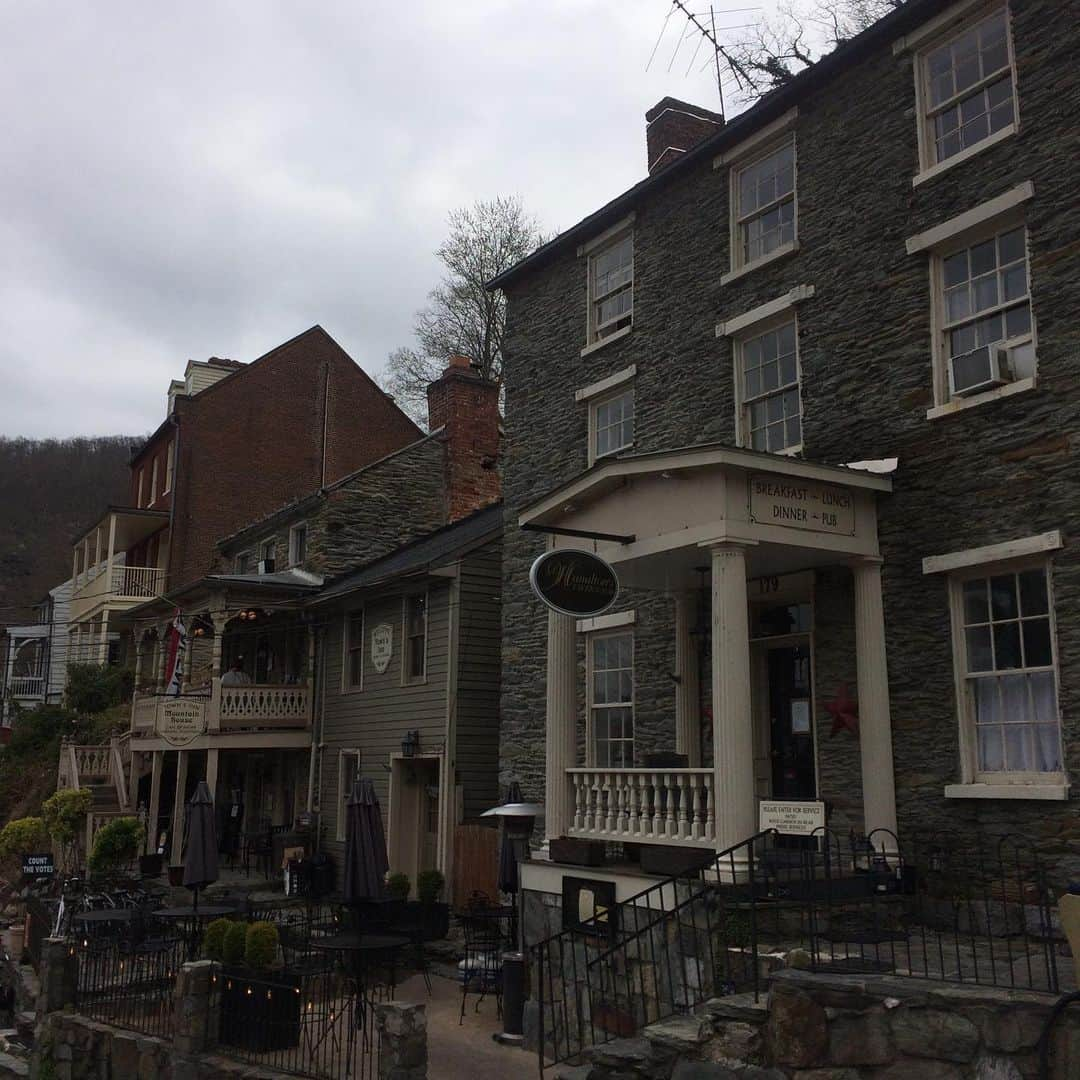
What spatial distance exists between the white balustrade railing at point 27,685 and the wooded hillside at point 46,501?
1948 cm

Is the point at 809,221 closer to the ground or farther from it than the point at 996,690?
farther from it

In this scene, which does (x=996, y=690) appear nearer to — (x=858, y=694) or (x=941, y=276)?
(x=858, y=694)

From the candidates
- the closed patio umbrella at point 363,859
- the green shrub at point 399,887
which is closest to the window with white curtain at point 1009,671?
the closed patio umbrella at point 363,859

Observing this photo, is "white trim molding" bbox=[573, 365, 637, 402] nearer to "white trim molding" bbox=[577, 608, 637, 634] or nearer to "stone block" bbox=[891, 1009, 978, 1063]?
"white trim molding" bbox=[577, 608, 637, 634]

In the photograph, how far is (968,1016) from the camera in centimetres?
674

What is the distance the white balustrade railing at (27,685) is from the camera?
5308 cm

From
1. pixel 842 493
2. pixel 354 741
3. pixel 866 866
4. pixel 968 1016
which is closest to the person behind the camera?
pixel 968 1016

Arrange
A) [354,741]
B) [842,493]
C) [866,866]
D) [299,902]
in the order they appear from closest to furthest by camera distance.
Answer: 1. [866,866]
2. [842,493]
3. [299,902]
4. [354,741]

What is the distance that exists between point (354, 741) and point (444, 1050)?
1138cm

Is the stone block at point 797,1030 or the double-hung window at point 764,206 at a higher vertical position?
the double-hung window at point 764,206

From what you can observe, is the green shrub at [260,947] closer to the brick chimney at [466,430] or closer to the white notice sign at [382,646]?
the white notice sign at [382,646]

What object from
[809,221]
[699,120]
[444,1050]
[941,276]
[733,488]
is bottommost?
[444,1050]

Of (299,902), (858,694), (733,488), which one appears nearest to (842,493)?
(733,488)

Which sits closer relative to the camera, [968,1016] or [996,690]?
[968,1016]
